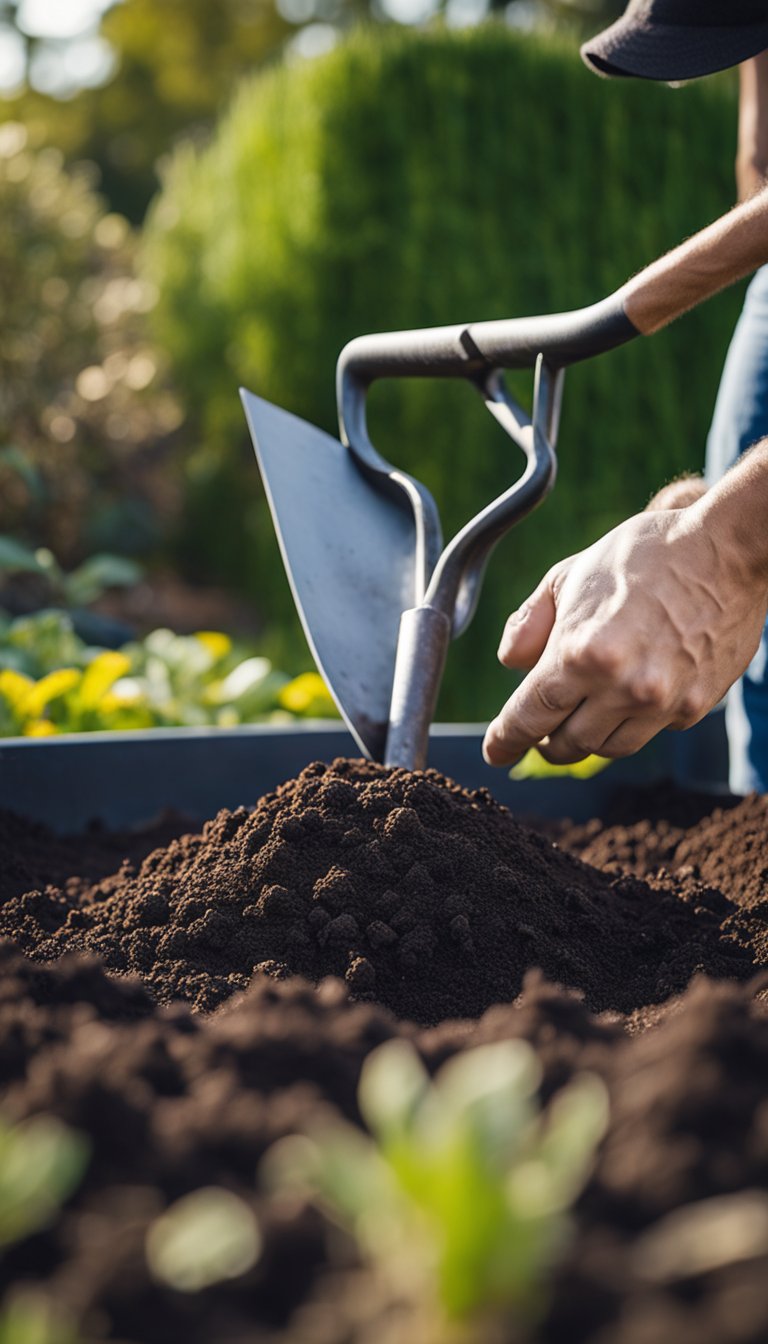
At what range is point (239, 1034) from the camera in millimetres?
761

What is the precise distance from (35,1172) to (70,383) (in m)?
5.26

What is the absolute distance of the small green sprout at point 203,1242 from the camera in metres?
0.50

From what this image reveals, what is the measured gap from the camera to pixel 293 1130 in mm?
653

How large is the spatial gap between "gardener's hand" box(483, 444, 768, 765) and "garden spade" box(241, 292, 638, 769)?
0.23m

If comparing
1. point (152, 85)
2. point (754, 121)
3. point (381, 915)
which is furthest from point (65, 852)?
point (152, 85)

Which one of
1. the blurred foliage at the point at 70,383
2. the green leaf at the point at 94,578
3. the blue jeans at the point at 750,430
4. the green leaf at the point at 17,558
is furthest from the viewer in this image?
the blurred foliage at the point at 70,383

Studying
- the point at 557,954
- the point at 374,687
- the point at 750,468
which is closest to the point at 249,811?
the point at 374,687

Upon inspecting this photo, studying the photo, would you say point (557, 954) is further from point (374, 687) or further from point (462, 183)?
point (462, 183)

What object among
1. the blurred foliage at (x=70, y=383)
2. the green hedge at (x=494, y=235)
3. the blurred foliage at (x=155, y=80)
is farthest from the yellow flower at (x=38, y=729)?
the blurred foliage at (x=155, y=80)

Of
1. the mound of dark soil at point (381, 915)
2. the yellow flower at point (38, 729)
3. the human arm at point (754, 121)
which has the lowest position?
the yellow flower at point (38, 729)

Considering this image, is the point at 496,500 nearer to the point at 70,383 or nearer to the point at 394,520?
the point at 394,520

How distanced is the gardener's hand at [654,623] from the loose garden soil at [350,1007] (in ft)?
0.62

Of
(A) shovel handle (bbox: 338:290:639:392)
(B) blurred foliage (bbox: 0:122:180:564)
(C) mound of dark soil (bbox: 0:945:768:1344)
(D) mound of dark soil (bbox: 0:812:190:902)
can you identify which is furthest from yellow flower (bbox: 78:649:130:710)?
(B) blurred foliage (bbox: 0:122:180:564)

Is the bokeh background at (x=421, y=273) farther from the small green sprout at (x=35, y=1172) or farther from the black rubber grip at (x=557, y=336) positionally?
the small green sprout at (x=35, y=1172)
